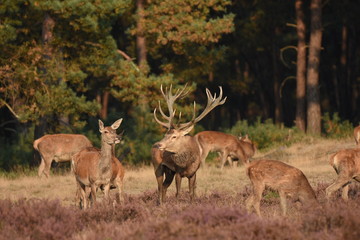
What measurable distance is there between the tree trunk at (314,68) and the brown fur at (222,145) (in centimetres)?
677

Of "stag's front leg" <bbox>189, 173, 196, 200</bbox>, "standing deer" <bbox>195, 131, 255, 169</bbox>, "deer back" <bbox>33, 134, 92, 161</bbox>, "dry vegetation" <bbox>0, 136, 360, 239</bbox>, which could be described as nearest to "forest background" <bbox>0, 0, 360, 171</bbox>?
"deer back" <bbox>33, 134, 92, 161</bbox>

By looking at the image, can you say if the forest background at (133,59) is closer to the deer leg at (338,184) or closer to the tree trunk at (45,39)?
the tree trunk at (45,39)

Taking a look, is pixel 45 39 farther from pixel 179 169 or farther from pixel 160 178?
pixel 179 169

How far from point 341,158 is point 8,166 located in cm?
1521

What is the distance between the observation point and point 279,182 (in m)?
11.2

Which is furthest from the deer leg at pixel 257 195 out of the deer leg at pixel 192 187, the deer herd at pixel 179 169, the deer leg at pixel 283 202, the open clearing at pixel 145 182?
the open clearing at pixel 145 182

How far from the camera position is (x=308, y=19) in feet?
117

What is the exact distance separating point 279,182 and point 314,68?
17176mm

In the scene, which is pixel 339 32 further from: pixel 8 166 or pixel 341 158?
pixel 341 158

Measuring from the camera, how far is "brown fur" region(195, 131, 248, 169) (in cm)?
2166

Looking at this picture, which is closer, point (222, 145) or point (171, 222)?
point (171, 222)

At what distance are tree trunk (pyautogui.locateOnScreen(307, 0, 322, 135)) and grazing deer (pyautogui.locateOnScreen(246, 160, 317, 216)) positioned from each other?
1667 cm

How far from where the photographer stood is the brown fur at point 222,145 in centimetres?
2166

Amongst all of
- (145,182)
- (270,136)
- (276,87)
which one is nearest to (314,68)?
(270,136)
